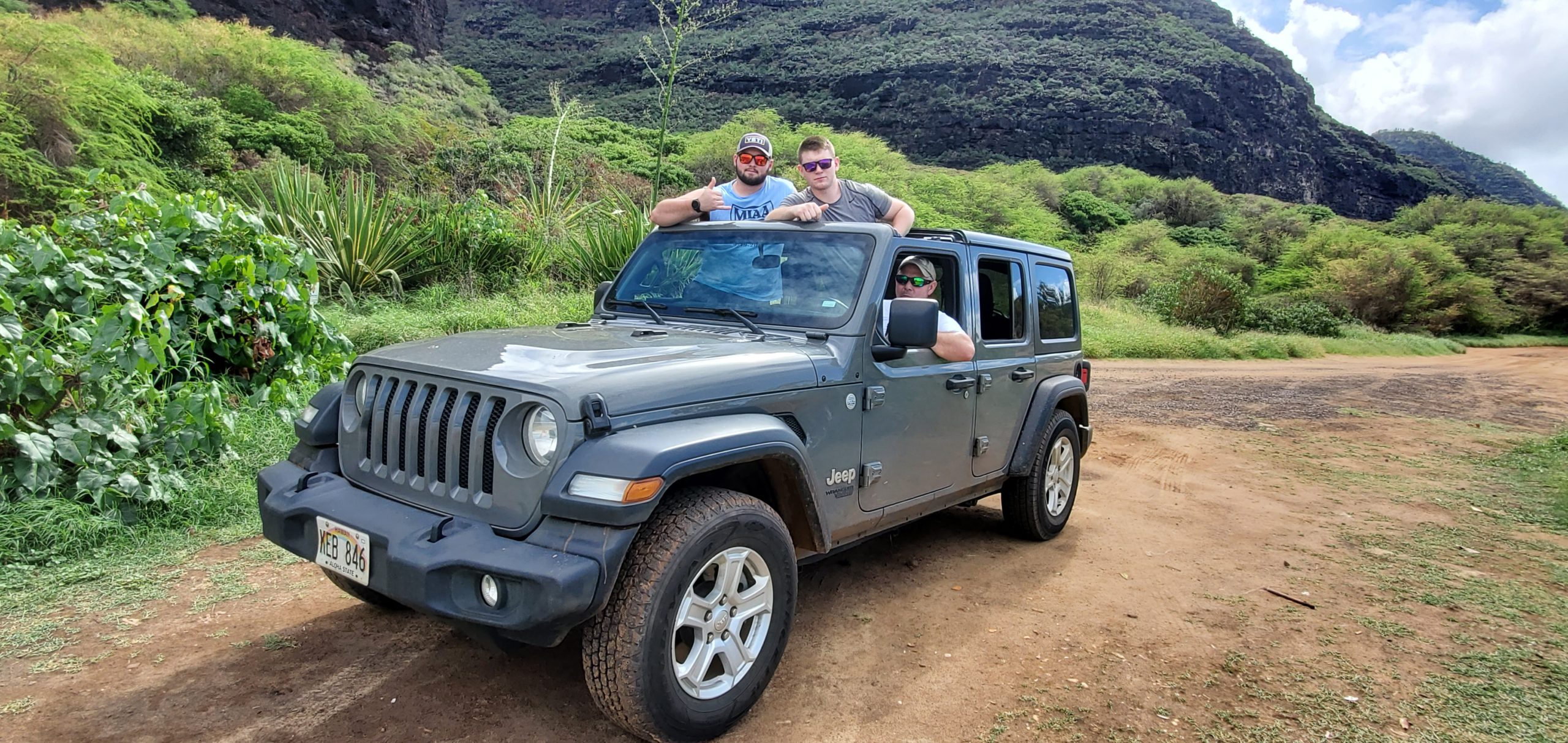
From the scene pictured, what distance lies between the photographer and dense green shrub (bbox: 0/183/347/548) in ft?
13.3

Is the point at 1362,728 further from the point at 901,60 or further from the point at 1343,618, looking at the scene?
the point at 901,60

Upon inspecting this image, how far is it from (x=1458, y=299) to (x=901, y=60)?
54.2 metres

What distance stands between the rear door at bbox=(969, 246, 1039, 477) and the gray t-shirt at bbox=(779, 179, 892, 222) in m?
0.69

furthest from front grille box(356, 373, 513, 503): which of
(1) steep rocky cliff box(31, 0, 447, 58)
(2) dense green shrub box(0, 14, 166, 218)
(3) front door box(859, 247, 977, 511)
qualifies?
(1) steep rocky cliff box(31, 0, 447, 58)

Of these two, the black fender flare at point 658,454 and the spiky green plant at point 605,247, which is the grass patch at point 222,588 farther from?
the spiky green plant at point 605,247

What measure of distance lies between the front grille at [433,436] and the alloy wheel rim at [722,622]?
2.40 ft

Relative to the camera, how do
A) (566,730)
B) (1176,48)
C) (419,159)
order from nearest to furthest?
(566,730) → (419,159) → (1176,48)

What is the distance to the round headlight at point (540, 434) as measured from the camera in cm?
252

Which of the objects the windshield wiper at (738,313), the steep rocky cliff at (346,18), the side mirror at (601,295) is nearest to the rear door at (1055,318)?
the windshield wiper at (738,313)

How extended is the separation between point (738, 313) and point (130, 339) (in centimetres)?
319

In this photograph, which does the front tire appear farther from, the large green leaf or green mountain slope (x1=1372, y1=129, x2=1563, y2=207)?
green mountain slope (x1=1372, y1=129, x2=1563, y2=207)

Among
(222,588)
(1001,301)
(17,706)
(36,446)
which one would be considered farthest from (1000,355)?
(36,446)

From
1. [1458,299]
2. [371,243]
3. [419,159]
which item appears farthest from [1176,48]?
[371,243]

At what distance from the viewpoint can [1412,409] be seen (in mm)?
12070
